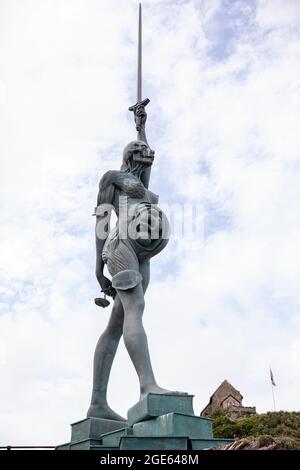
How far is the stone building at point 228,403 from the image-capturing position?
4316cm

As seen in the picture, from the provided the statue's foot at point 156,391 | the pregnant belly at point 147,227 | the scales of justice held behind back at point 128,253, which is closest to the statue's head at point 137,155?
the scales of justice held behind back at point 128,253

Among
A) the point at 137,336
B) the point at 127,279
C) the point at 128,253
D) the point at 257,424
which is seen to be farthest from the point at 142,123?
the point at 257,424

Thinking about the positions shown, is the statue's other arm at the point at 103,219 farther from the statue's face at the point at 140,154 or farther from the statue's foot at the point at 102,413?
the statue's foot at the point at 102,413

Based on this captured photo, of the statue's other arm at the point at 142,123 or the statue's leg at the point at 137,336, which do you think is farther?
the statue's other arm at the point at 142,123

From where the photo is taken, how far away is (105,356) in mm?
8703

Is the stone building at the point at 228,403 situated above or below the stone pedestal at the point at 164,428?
above

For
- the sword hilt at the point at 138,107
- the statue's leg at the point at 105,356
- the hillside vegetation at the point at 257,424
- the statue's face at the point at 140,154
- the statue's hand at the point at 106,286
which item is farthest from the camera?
the hillside vegetation at the point at 257,424

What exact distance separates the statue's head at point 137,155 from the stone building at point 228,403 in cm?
3642

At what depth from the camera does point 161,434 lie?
6.58m

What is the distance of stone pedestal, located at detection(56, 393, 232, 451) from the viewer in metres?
6.44

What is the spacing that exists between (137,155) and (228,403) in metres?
41.9

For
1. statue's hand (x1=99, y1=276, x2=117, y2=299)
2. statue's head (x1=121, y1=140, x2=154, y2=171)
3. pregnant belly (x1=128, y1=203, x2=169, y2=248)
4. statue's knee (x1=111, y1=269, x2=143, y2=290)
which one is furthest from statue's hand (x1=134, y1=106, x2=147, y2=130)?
statue's knee (x1=111, y1=269, x2=143, y2=290)

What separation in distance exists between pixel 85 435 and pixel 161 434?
1.95 meters
